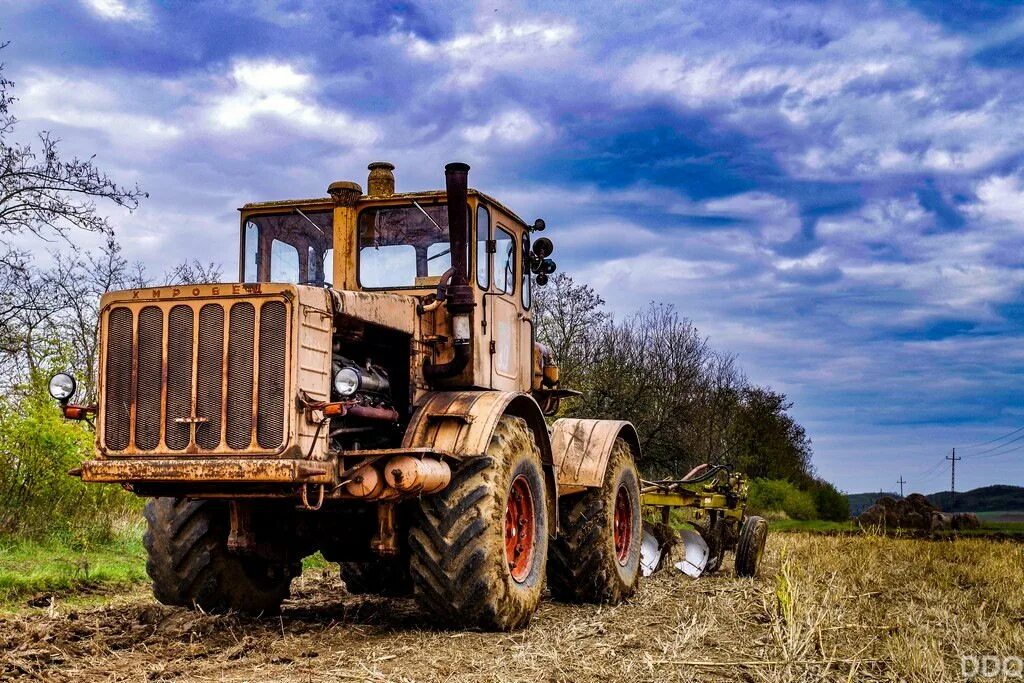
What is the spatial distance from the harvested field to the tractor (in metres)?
0.42

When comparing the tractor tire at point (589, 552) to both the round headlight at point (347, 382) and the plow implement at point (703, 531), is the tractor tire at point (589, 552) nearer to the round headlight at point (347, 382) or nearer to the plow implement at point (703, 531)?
the plow implement at point (703, 531)

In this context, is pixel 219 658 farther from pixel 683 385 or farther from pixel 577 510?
pixel 683 385

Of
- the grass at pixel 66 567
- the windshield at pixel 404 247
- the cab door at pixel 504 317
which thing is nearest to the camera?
the windshield at pixel 404 247

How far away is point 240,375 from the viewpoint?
23.1ft

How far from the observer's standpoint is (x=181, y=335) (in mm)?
7199

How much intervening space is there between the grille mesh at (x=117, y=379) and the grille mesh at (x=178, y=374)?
291 mm

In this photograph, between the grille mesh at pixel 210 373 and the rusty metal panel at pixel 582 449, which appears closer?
the grille mesh at pixel 210 373

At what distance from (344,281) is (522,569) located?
101 inches

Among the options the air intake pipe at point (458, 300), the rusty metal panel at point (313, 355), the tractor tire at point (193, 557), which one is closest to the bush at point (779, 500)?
the air intake pipe at point (458, 300)

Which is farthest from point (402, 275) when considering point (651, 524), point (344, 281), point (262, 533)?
point (651, 524)

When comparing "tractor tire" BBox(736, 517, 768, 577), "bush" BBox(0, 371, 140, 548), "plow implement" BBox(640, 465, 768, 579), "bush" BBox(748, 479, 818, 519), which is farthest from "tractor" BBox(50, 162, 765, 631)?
"bush" BBox(748, 479, 818, 519)

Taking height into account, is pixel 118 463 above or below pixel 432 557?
above

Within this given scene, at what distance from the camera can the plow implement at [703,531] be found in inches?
509

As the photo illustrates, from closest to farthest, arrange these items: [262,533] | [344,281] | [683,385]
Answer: [262,533] < [344,281] < [683,385]
